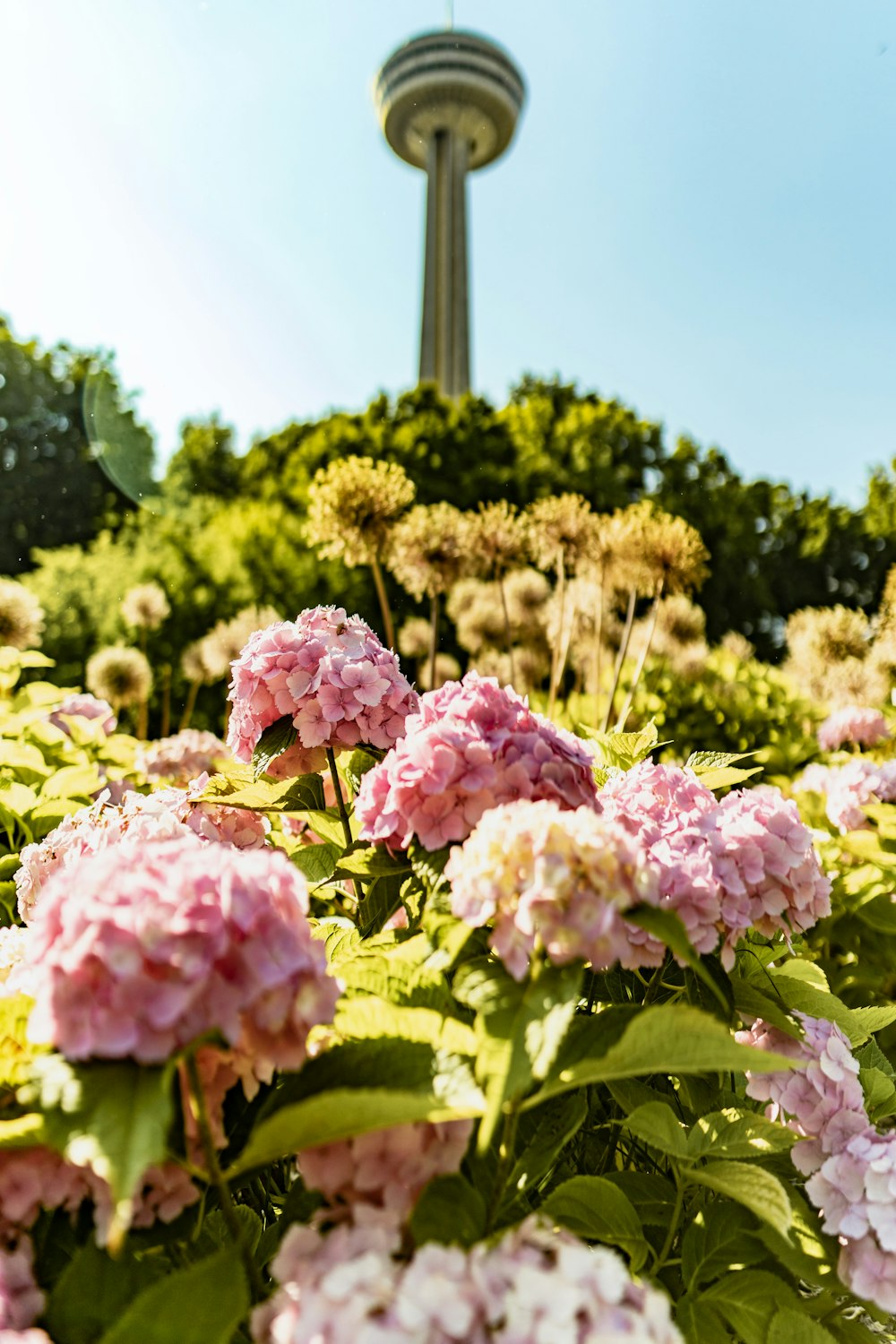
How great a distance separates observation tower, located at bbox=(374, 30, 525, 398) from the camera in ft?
93.4

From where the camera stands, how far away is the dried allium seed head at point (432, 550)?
4965 mm

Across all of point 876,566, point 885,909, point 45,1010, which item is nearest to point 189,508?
point 876,566

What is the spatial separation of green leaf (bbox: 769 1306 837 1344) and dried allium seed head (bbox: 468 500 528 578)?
4401 millimetres

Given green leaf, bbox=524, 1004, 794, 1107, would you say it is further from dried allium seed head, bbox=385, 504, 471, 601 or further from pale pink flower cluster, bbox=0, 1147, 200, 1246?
dried allium seed head, bbox=385, 504, 471, 601

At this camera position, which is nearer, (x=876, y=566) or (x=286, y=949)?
(x=286, y=949)

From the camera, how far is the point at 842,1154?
107cm

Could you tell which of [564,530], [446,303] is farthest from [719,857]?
[446,303]

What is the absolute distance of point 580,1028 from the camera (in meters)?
0.94

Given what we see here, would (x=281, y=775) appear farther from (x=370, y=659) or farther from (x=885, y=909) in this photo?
(x=885, y=909)

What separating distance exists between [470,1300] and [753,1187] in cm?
42

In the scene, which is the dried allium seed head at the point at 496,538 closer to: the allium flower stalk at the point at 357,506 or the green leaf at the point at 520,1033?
the allium flower stalk at the point at 357,506

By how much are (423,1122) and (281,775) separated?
0.72 metres

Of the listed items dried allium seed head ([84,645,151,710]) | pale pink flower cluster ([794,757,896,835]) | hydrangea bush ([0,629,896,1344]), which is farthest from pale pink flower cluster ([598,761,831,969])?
dried allium seed head ([84,645,151,710])

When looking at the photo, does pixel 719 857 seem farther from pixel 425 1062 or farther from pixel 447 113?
pixel 447 113
